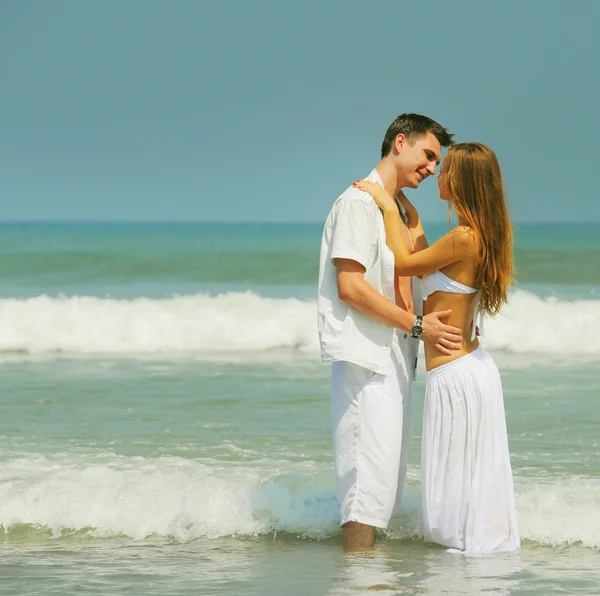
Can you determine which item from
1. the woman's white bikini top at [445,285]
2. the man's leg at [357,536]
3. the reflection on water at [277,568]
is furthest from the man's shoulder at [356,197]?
the reflection on water at [277,568]

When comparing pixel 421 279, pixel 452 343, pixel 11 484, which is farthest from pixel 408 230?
pixel 11 484

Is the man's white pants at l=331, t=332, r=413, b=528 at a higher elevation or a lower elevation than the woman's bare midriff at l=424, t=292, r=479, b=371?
lower

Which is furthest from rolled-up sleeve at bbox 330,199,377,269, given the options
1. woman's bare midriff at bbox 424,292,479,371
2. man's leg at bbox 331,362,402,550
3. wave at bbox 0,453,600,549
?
wave at bbox 0,453,600,549

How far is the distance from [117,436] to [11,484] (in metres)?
1.84

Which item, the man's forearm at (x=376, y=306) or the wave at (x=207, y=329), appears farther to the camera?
the wave at (x=207, y=329)

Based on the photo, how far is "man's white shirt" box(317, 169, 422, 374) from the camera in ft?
14.1

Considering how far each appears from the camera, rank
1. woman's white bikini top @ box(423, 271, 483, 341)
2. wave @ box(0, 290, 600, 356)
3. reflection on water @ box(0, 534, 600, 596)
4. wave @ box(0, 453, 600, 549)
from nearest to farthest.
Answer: reflection on water @ box(0, 534, 600, 596)
woman's white bikini top @ box(423, 271, 483, 341)
wave @ box(0, 453, 600, 549)
wave @ box(0, 290, 600, 356)

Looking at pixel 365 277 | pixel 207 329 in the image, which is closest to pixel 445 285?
pixel 365 277

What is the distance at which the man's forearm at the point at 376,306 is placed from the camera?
14.0 feet

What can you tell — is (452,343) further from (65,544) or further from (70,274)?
(70,274)

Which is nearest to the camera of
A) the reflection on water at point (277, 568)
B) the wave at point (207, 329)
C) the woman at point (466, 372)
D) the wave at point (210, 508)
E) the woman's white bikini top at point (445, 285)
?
the reflection on water at point (277, 568)

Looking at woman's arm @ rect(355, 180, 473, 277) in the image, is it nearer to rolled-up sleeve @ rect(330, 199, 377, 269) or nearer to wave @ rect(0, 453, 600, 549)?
rolled-up sleeve @ rect(330, 199, 377, 269)

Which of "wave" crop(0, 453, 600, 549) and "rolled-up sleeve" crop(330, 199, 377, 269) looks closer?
"rolled-up sleeve" crop(330, 199, 377, 269)

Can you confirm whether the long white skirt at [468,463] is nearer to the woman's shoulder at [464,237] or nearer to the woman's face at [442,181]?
the woman's shoulder at [464,237]
